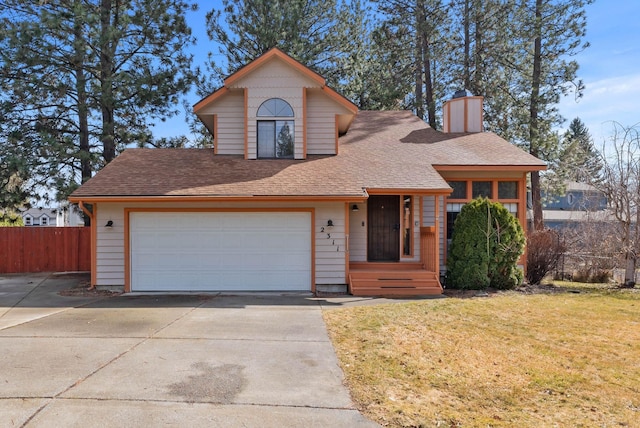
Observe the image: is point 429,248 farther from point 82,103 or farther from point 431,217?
point 82,103

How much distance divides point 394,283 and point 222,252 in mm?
4432

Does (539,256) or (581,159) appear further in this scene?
(581,159)

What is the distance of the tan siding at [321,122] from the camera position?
11930mm

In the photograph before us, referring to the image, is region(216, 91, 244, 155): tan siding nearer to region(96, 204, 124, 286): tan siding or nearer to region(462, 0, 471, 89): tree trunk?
region(96, 204, 124, 286): tan siding

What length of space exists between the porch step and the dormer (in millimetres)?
3938

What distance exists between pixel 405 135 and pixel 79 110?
12524 millimetres

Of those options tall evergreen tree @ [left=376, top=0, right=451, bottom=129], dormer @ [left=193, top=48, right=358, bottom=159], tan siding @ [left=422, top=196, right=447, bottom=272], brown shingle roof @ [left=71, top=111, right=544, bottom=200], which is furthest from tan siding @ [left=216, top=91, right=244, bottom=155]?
tall evergreen tree @ [left=376, top=0, right=451, bottom=129]

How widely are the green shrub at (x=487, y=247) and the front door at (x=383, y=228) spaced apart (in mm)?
1827

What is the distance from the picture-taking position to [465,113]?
14664 millimetres

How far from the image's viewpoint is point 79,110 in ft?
52.0

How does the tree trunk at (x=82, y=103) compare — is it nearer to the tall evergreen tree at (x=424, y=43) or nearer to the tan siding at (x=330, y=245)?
the tan siding at (x=330, y=245)

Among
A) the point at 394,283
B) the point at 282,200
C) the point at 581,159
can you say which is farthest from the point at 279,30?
the point at 581,159

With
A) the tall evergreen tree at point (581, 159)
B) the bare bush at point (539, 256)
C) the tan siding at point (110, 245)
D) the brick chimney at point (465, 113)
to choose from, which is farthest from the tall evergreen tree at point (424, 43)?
the tan siding at point (110, 245)

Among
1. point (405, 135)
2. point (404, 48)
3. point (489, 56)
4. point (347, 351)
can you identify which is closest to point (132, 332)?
point (347, 351)
